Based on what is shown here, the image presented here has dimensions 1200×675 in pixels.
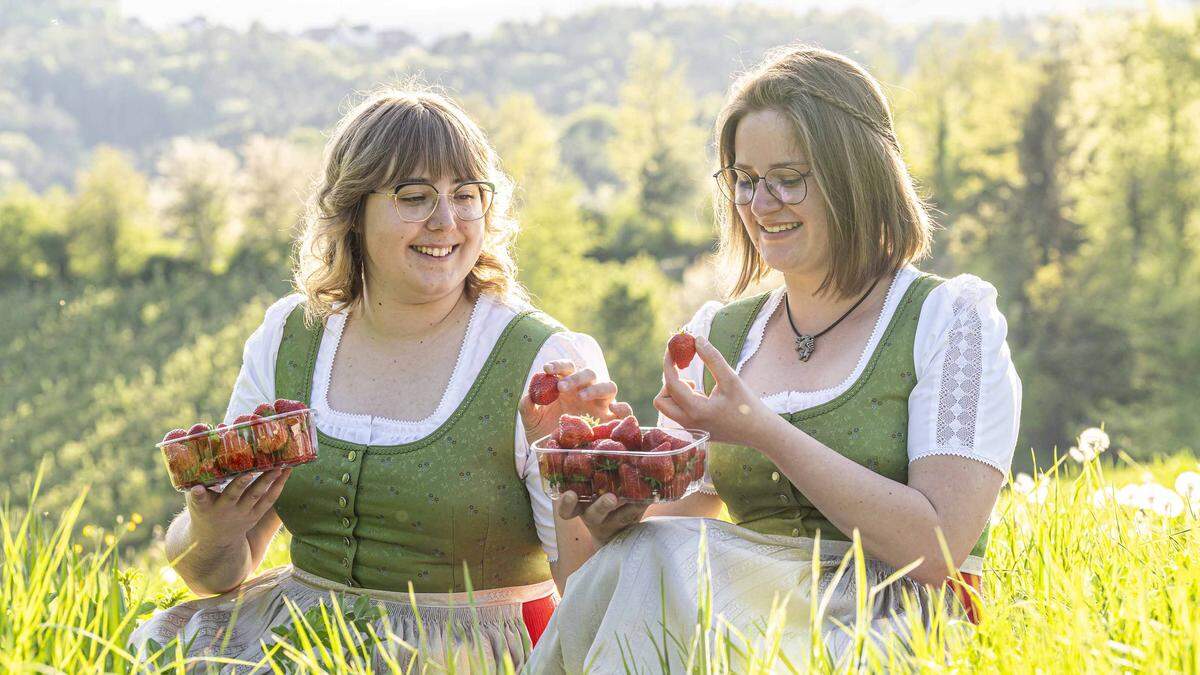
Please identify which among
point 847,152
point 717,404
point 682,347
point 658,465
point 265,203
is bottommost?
point 658,465

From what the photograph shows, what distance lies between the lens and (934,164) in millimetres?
36938

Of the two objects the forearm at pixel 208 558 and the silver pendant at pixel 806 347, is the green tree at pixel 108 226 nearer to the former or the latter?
the forearm at pixel 208 558

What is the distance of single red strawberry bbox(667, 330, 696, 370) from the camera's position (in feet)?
7.64

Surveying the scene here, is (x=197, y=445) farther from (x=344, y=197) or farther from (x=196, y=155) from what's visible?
(x=196, y=155)

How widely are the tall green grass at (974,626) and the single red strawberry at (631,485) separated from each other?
234 millimetres

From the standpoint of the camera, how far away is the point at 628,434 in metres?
2.28

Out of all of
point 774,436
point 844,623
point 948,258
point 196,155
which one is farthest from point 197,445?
point 196,155

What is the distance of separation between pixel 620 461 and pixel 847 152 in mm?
927

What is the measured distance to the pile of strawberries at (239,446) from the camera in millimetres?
2506

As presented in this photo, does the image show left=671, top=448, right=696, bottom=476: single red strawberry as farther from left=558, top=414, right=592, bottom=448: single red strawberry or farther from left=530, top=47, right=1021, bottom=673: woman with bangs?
left=558, top=414, right=592, bottom=448: single red strawberry

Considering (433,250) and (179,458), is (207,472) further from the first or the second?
(433,250)

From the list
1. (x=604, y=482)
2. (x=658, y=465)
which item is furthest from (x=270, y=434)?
(x=658, y=465)

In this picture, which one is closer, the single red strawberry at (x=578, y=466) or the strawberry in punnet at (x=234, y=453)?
the single red strawberry at (x=578, y=466)

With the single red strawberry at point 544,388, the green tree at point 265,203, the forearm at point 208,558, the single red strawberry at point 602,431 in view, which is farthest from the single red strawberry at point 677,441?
the green tree at point 265,203
